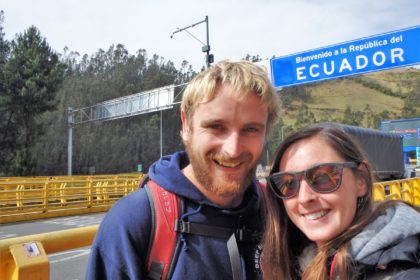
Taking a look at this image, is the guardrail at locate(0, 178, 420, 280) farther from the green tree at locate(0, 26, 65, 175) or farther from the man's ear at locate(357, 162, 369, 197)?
the green tree at locate(0, 26, 65, 175)

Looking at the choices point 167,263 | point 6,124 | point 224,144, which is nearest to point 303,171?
point 224,144

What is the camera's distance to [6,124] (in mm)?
31391

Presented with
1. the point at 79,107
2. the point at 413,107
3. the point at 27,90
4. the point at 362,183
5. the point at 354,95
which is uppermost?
the point at 354,95

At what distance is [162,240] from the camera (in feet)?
5.08

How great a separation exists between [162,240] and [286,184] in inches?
23.2

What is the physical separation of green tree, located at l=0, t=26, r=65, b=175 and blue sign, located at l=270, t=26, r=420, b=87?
23773 millimetres

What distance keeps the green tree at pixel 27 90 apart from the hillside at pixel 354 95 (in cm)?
10513

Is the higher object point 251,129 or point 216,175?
point 251,129

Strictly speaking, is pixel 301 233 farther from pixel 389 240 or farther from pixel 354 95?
pixel 354 95

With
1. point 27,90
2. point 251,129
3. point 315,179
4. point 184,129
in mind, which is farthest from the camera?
point 27,90

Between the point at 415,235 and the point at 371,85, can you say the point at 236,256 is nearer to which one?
the point at 415,235

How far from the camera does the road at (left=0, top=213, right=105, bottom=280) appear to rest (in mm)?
6192

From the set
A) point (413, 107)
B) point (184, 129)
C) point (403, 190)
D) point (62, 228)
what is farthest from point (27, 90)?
point (413, 107)

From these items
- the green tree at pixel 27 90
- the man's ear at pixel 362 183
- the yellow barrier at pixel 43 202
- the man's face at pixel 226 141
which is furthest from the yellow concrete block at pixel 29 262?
the green tree at pixel 27 90
